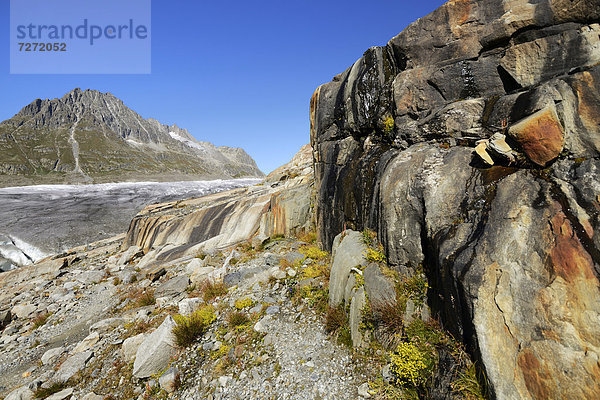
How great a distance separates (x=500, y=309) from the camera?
13.7 feet

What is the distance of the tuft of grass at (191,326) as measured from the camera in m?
7.75

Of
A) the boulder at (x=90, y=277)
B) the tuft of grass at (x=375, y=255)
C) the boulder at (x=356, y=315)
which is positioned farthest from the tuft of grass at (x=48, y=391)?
the boulder at (x=90, y=277)

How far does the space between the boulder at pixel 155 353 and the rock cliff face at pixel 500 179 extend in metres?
7.16

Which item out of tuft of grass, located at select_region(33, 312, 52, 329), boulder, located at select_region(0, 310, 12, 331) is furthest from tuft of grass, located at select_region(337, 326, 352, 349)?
boulder, located at select_region(0, 310, 12, 331)

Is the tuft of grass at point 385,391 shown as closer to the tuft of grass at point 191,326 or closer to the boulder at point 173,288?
the tuft of grass at point 191,326

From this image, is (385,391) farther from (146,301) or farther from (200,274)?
(146,301)

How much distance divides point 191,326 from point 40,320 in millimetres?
10160

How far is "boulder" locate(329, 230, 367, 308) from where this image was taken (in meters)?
7.74

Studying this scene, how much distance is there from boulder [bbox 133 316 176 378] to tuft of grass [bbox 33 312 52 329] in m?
8.47

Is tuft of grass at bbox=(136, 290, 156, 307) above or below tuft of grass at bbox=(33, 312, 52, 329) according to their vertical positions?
above

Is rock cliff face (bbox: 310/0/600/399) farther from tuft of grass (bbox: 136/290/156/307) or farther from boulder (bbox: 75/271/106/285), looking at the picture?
boulder (bbox: 75/271/106/285)

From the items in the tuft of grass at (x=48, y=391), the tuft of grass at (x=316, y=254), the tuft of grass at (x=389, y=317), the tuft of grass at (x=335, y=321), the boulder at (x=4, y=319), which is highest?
the tuft of grass at (x=316, y=254)

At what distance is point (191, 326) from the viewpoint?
8.04m

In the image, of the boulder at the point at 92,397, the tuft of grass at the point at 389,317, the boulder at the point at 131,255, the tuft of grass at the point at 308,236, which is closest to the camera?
the tuft of grass at the point at 389,317
